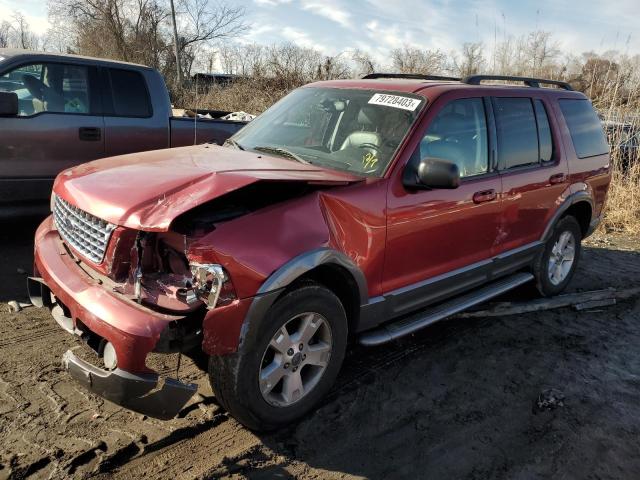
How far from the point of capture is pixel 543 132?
4.78 metres

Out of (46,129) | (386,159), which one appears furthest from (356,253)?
(46,129)

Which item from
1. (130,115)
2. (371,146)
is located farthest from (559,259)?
(130,115)

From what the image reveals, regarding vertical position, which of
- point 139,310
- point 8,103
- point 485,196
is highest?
point 8,103

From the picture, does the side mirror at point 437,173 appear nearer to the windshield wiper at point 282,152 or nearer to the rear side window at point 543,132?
the windshield wiper at point 282,152

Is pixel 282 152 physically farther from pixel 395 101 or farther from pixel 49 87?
pixel 49 87

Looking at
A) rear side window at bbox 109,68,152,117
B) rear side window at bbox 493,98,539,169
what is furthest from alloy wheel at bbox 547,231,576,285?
rear side window at bbox 109,68,152,117

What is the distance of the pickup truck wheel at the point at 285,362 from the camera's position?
2.69 meters

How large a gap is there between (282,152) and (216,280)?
147 centimetres

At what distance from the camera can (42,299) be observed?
10.2 ft

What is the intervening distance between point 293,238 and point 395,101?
150 centimetres

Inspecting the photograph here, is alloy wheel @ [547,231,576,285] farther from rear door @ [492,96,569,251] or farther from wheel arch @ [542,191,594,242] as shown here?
rear door @ [492,96,569,251]

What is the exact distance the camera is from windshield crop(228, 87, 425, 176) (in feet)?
11.4

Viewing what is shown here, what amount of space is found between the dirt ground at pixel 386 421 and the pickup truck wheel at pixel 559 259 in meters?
0.87

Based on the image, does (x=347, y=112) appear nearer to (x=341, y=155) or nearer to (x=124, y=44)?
(x=341, y=155)
